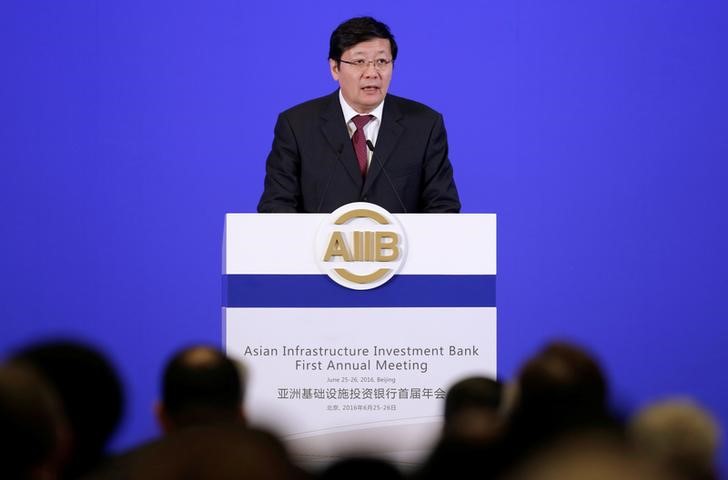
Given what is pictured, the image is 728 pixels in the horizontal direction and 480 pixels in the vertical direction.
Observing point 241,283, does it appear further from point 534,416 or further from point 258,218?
point 534,416

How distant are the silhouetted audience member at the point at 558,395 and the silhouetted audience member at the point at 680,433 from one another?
0.03 m

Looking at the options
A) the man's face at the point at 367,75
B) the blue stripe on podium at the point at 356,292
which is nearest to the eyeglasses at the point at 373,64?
the man's face at the point at 367,75

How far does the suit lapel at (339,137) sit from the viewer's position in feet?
12.2

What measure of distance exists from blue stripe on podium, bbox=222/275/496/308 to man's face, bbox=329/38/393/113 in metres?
0.79

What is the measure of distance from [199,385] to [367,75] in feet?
7.09

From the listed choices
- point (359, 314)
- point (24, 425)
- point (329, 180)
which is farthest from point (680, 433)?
point (329, 180)

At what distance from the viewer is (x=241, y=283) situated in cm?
321

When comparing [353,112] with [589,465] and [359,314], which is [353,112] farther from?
[589,465]

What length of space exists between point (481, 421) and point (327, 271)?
1981 mm

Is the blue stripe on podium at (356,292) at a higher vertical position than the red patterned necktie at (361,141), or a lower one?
lower

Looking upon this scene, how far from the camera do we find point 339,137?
12.4 feet

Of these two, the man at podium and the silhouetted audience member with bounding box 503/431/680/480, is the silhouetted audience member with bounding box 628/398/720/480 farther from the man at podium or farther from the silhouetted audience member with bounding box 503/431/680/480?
the man at podium

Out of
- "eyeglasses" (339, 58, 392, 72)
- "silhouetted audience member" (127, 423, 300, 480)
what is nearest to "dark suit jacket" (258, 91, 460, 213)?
"eyeglasses" (339, 58, 392, 72)

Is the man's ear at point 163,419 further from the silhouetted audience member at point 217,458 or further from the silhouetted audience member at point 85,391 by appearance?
the silhouetted audience member at point 217,458
